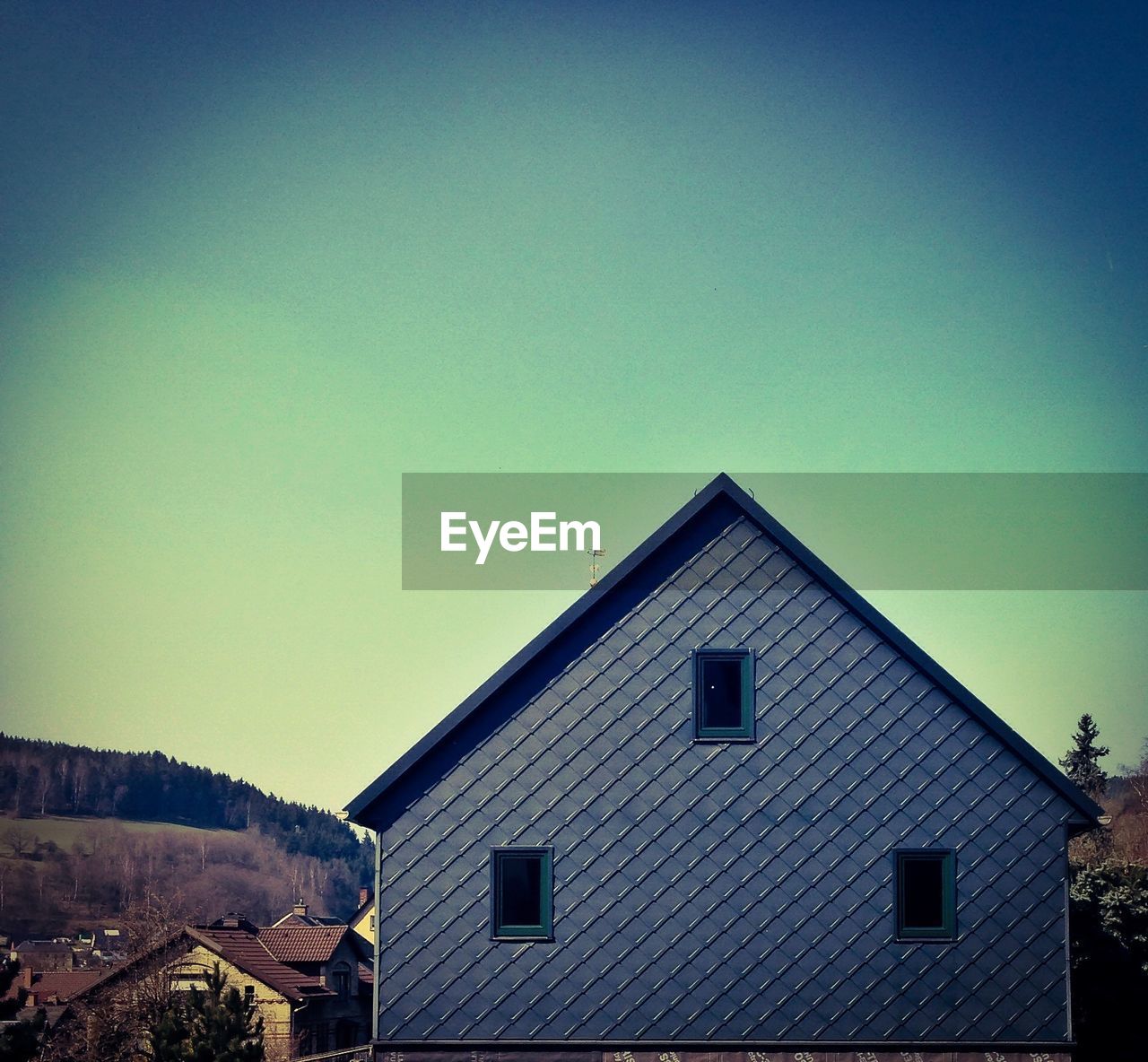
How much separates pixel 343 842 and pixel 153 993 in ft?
366

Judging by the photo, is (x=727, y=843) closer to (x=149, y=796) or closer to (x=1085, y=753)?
(x=1085, y=753)

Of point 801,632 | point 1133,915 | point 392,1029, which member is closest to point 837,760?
point 801,632

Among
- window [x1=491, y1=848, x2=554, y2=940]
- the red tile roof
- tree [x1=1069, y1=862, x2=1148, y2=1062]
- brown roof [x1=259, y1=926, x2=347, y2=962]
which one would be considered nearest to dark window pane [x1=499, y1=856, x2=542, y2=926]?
window [x1=491, y1=848, x2=554, y2=940]

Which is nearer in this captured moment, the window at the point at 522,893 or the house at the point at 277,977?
the window at the point at 522,893

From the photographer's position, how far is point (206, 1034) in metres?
32.1

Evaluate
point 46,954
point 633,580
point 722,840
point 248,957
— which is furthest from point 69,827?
point 722,840

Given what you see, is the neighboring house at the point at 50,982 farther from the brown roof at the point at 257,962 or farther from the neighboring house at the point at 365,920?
the neighboring house at the point at 365,920

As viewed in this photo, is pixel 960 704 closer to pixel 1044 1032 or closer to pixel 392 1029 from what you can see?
pixel 1044 1032

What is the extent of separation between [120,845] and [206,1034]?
114 metres

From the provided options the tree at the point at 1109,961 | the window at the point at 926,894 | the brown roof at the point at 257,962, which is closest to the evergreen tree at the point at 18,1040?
the window at the point at 926,894

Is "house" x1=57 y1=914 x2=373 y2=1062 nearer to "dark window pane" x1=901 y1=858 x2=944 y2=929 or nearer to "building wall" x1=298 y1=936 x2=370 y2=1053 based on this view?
"building wall" x1=298 y1=936 x2=370 y2=1053

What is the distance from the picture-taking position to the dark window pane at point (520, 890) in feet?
66.5

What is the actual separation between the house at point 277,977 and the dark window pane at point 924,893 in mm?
30832

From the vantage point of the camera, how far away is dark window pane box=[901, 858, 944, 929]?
2036 centimetres
